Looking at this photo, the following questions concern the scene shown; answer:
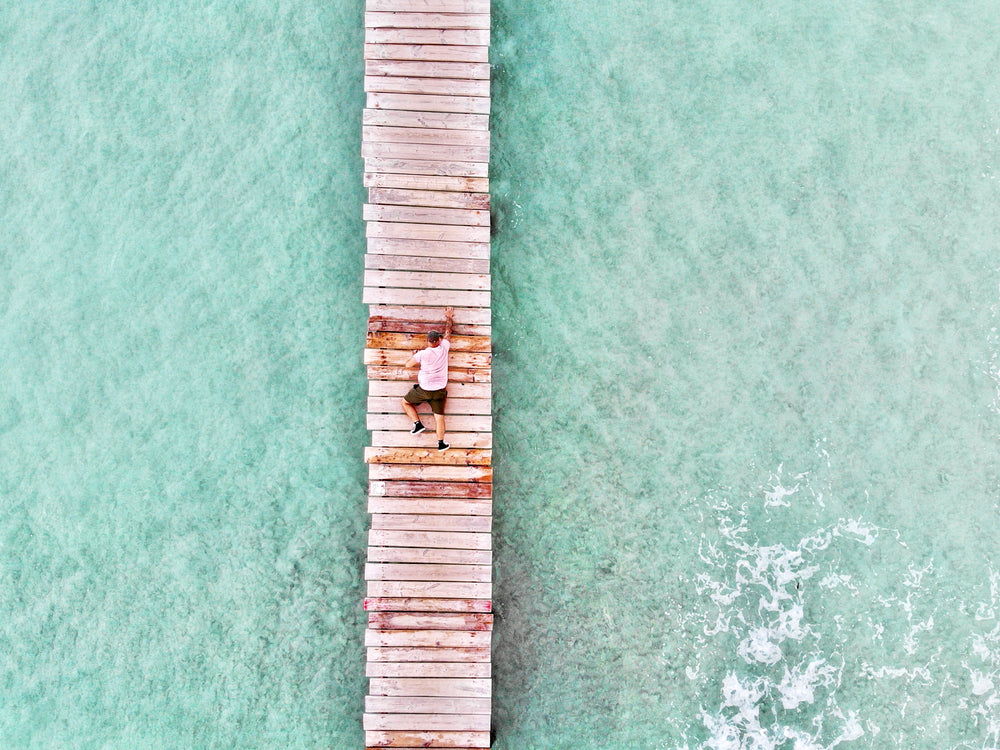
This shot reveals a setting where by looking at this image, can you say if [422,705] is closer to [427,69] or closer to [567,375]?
→ [567,375]

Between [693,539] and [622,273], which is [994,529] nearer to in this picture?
[693,539]

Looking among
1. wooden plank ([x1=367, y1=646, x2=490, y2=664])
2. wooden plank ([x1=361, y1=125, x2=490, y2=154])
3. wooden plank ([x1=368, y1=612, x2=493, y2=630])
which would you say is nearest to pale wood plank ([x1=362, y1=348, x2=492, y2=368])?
wooden plank ([x1=361, y1=125, x2=490, y2=154])

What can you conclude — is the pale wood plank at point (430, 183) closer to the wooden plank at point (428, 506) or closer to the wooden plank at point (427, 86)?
the wooden plank at point (427, 86)

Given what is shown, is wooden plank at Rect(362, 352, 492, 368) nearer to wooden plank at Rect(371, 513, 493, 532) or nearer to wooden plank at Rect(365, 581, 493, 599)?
wooden plank at Rect(371, 513, 493, 532)

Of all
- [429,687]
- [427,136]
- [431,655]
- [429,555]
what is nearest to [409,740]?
[429,687]

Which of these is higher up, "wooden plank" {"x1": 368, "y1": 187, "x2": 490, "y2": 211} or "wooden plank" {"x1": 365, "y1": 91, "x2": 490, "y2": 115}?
"wooden plank" {"x1": 365, "y1": 91, "x2": 490, "y2": 115}

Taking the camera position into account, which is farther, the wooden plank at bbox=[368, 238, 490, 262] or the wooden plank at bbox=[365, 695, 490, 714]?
the wooden plank at bbox=[368, 238, 490, 262]

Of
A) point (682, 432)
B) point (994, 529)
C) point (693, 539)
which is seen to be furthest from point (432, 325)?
point (994, 529)
